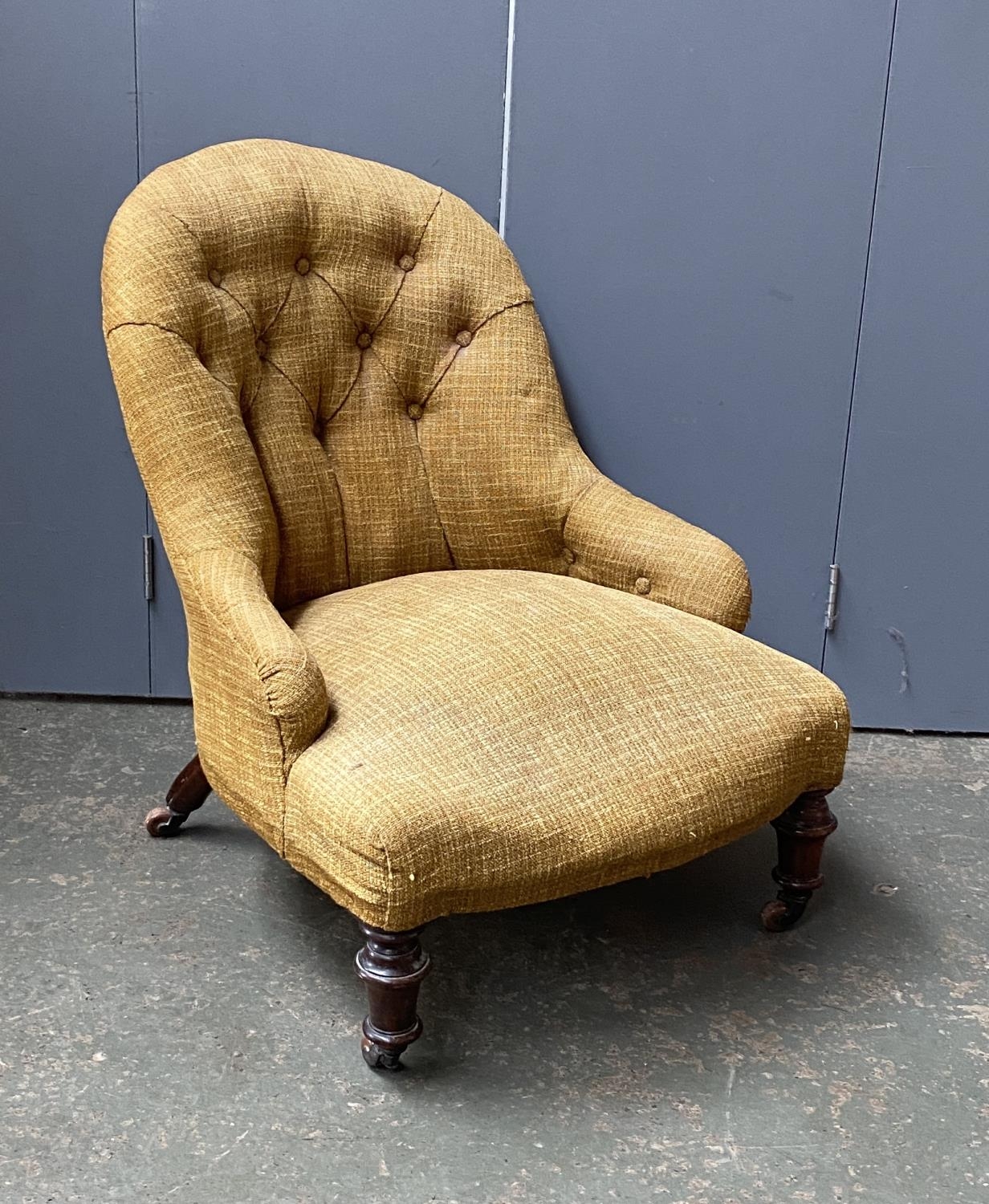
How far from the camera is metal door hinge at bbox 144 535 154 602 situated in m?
2.15

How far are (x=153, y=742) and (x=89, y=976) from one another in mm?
690

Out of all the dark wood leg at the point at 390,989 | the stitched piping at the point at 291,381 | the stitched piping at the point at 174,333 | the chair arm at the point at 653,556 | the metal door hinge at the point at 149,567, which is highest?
the stitched piping at the point at 174,333

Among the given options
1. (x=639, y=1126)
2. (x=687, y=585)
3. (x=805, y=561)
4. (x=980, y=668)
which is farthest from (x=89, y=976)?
(x=980, y=668)

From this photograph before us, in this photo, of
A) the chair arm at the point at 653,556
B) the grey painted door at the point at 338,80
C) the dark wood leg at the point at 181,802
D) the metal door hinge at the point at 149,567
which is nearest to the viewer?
the chair arm at the point at 653,556

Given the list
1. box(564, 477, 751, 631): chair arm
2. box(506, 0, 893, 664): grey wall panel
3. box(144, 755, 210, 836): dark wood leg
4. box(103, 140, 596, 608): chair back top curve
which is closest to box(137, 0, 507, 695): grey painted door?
box(506, 0, 893, 664): grey wall panel

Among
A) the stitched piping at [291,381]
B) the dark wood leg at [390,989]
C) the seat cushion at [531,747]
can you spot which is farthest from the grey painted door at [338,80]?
the dark wood leg at [390,989]

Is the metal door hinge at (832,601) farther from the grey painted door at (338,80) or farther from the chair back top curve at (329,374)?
the grey painted door at (338,80)

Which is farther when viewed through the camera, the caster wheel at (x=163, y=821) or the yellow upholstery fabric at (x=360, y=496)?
the caster wheel at (x=163, y=821)

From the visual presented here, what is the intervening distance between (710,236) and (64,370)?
1121 millimetres

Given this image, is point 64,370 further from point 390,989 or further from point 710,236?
point 390,989

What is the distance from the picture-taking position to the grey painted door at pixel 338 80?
190 centimetres

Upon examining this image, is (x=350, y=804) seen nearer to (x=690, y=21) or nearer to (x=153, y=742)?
(x=153, y=742)

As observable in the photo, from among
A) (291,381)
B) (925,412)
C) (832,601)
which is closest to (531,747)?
(291,381)

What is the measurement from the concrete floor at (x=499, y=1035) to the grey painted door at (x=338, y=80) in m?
1.11
